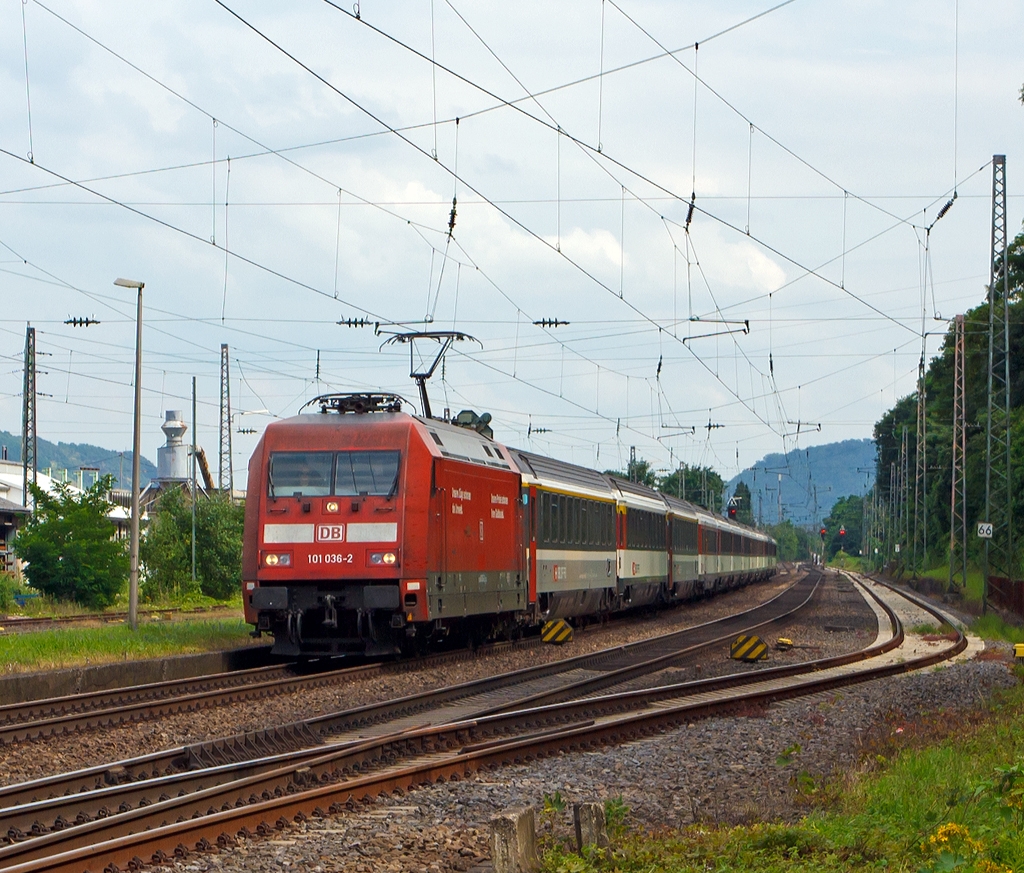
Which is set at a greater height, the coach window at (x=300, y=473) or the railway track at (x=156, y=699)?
the coach window at (x=300, y=473)

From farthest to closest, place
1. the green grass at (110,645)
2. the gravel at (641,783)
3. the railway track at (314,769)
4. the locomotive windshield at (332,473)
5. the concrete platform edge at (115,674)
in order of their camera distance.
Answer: the locomotive windshield at (332,473)
the green grass at (110,645)
the concrete platform edge at (115,674)
the railway track at (314,769)
the gravel at (641,783)

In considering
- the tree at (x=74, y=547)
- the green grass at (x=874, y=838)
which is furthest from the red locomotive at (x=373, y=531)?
the tree at (x=74, y=547)

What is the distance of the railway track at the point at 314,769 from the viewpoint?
27.3 feet

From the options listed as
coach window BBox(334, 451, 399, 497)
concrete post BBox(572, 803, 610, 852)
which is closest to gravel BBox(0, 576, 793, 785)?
coach window BBox(334, 451, 399, 497)

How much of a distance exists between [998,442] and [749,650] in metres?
24.2

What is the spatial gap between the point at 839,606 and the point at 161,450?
77050 millimetres

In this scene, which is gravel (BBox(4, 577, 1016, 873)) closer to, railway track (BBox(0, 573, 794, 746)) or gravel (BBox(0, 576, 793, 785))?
gravel (BBox(0, 576, 793, 785))

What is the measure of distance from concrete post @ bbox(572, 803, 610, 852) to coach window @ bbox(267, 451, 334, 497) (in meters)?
11.5

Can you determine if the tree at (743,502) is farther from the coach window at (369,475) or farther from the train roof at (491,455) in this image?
the coach window at (369,475)

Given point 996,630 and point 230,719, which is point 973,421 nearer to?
point 996,630

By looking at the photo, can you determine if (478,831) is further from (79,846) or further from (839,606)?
(839,606)

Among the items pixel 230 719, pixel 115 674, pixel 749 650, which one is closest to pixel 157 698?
pixel 115 674

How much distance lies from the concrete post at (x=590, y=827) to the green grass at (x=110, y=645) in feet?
38.2

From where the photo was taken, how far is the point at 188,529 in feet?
149
